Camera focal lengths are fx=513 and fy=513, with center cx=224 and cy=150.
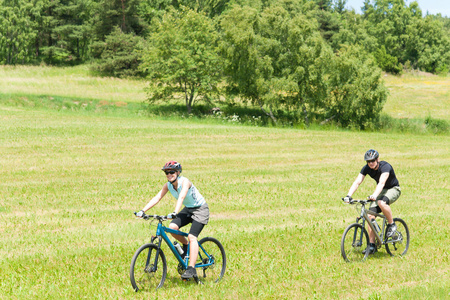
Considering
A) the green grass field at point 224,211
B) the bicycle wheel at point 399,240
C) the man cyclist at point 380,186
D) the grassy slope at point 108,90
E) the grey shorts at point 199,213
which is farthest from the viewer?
the grassy slope at point 108,90

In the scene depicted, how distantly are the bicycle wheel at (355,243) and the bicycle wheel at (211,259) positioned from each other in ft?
8.37

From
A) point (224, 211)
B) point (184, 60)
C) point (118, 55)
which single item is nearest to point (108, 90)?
point (184, 60)

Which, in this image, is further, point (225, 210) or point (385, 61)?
point (385, 61)

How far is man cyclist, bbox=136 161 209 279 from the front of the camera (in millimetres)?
8391

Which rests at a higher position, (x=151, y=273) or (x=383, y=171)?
(x=383, y=171)

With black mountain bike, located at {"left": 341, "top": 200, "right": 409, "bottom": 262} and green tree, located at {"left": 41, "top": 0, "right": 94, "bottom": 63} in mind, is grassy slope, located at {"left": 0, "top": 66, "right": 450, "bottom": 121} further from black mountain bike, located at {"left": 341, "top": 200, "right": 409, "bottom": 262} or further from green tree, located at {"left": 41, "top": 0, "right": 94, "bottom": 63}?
black mountain bike, located at {"left": 341, "top": 200, "right": 409, "bottom": 262}

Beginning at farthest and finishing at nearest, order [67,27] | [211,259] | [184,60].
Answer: [67,27]
[184,60]
[211,259]

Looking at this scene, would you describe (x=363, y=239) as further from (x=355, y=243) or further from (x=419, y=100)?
(x=419, y=100)

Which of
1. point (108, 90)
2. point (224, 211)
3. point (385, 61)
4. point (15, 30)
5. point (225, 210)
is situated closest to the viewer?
point (224, 211)

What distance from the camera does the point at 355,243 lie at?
34.4ft

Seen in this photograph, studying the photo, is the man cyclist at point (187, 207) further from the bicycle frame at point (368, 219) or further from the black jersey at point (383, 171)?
the black jersey at point (383, 171)

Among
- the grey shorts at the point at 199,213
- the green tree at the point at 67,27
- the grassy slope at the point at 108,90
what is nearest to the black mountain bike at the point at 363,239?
the grey shorts at the point at 199,213

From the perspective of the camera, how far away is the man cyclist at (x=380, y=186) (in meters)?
10.4

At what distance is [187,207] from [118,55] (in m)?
65.7
